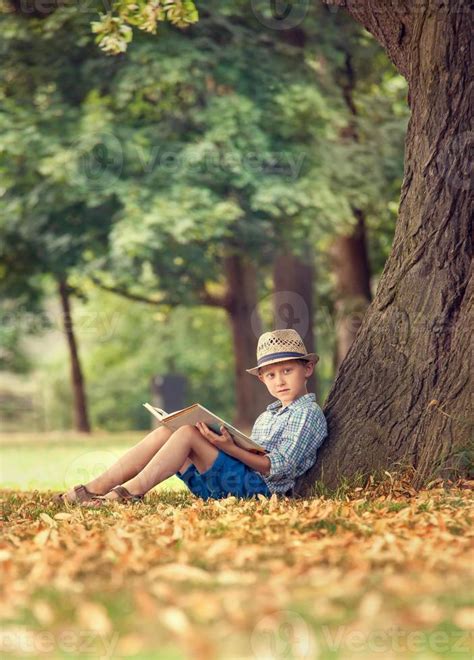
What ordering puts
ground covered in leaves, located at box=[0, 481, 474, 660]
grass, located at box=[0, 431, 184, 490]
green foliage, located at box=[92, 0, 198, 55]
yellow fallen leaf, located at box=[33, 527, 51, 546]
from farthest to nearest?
1. grass, located at box=[0, 431, 184, 490]
2. green foliage, located at box=[92, 0, 198, 55]
3. yellow fallen leaf, located at box=[33, 527, 51, 546]
4. ground covered in leaves, located at box=[0, 481, 474, 660]

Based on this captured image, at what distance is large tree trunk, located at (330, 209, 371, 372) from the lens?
808 inches

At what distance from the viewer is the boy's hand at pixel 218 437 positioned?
24.5ft

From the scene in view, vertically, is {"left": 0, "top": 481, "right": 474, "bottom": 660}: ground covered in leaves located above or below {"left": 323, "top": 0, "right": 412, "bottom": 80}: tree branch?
below

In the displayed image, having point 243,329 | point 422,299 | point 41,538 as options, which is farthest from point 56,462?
point 41,538

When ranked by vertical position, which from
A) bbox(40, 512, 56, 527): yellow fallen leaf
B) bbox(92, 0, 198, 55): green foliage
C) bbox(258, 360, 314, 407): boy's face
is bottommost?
bbox(40, 512, 56, 527): yellow fallen leaf

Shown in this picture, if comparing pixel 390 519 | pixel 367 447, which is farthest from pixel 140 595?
pixel 367 447

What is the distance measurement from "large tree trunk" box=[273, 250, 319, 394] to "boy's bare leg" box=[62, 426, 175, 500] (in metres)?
12.1

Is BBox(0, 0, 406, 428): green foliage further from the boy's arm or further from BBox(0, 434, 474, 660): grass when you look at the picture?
BBox(0, 434, 474, 660): grass

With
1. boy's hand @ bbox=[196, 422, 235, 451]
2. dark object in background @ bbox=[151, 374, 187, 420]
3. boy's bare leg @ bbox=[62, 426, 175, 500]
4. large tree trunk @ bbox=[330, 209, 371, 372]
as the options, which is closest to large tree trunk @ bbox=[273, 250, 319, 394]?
large tree trunk @ bbox=[330, 209, 371, 372]

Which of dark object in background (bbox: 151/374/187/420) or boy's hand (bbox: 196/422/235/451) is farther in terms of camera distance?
dark object in background (bbox: 151/374/187/420)

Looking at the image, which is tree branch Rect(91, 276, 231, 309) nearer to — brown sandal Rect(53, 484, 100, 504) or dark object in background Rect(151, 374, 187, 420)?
dark object in background Rect(151, 374, 187, 420)

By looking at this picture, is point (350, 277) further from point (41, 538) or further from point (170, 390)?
point (41, 538)

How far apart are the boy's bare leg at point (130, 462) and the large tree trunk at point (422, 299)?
1.00 metres

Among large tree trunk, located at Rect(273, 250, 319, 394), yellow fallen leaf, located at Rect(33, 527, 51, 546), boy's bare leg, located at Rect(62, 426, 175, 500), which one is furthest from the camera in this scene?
large tree trunk, located at Rect(273, 250, 319, 394)
